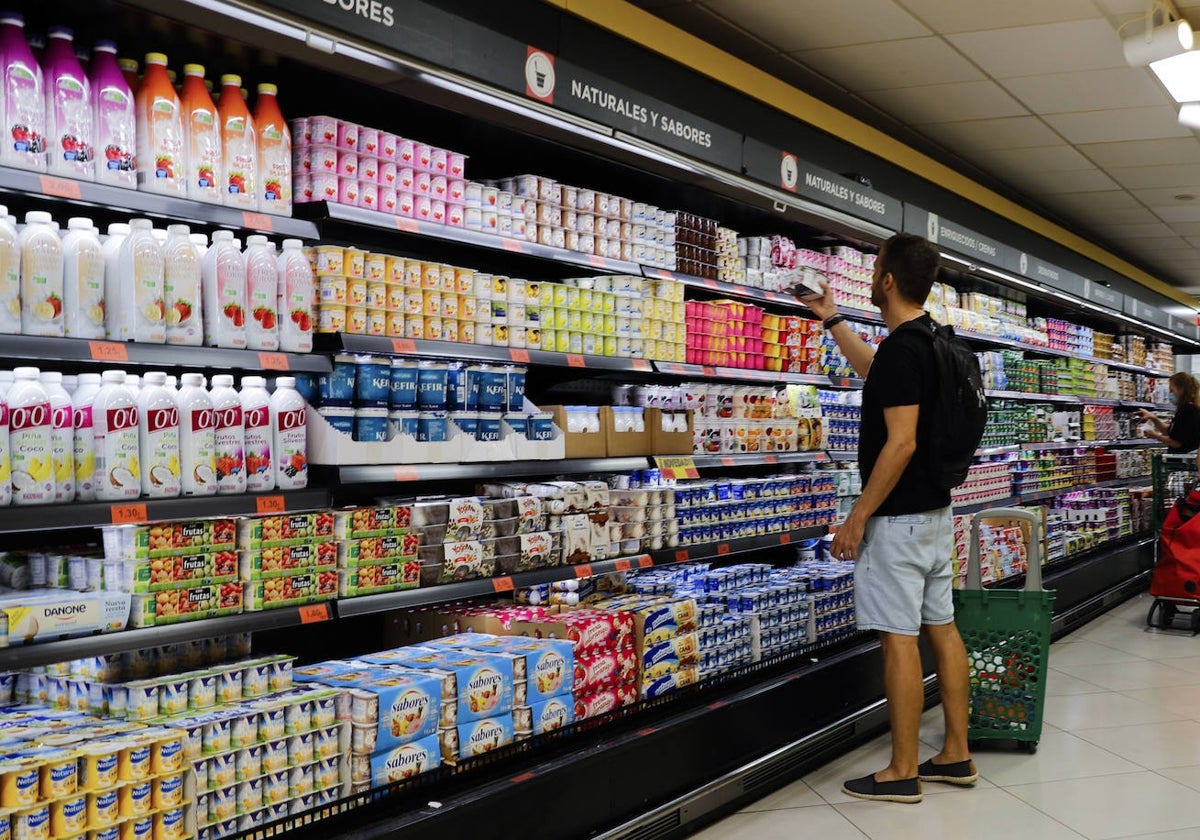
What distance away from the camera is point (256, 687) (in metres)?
2.75

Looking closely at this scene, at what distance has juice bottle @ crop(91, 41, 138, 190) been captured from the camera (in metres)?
2.53

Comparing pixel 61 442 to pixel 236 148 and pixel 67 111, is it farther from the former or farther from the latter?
pixel 236 148

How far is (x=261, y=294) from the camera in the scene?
2811 mm

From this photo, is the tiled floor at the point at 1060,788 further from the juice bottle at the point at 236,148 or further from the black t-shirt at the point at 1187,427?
the black t-shirt at the point at 1187,427

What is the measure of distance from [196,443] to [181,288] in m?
0.36

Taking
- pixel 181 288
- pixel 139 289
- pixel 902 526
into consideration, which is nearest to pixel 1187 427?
pixel 902 526

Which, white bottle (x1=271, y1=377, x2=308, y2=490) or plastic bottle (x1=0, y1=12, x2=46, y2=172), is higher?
plastic bottle (x1=0, y1=12, x2=46, y2=172)

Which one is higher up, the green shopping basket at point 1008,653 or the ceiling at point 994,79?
the ceiling at point 994,79

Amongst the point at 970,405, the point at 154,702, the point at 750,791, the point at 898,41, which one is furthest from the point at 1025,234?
the point at 154,702

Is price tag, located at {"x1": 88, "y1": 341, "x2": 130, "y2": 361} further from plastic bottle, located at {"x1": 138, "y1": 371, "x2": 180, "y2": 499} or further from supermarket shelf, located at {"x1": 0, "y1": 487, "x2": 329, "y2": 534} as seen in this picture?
supermarket shelf, located at {"x1": 0, "y1": 487, "x2": 329, "y2": 534}


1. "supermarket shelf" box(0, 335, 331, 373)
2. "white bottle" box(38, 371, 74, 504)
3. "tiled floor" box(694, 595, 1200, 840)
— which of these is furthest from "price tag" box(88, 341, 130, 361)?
"tiled floor" box(694, 595, 1200, 840)

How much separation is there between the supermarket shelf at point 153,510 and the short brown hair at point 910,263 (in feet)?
7.22

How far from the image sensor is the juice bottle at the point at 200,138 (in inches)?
106

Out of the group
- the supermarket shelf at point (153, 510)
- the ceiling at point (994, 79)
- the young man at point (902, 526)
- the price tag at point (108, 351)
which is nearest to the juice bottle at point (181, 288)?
the price tag at point (108, 351)
